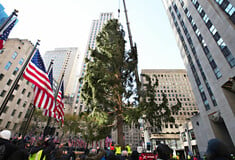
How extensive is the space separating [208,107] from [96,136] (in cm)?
2544

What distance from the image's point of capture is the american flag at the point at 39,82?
6.65 m

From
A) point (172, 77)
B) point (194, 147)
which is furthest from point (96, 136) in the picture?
point (172, 77)

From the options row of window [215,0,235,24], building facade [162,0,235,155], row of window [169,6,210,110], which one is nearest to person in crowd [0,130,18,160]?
building facade [162,0,235,155]

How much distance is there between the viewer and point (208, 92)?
24.2m

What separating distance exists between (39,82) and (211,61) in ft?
93.7

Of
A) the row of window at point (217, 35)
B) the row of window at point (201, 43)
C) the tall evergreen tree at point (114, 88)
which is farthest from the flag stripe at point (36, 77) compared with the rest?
the row of window at point (201, 43)

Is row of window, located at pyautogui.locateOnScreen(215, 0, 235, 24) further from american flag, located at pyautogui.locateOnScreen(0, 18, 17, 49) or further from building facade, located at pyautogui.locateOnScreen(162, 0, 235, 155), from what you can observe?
american flag, located at pyautogui.locateOnScreen(0, 18, 17, 49)

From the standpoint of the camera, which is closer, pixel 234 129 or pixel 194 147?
pixel 234 129

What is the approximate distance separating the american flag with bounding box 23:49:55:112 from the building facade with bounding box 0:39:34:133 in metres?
27.8

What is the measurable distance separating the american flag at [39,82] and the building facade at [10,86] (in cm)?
2781

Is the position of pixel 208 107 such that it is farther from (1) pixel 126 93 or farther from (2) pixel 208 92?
(1) pixel 126 93

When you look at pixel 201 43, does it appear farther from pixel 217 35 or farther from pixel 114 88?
pixel 114 88

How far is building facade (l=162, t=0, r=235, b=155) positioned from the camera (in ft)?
62.4

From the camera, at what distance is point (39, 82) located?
696 cm
